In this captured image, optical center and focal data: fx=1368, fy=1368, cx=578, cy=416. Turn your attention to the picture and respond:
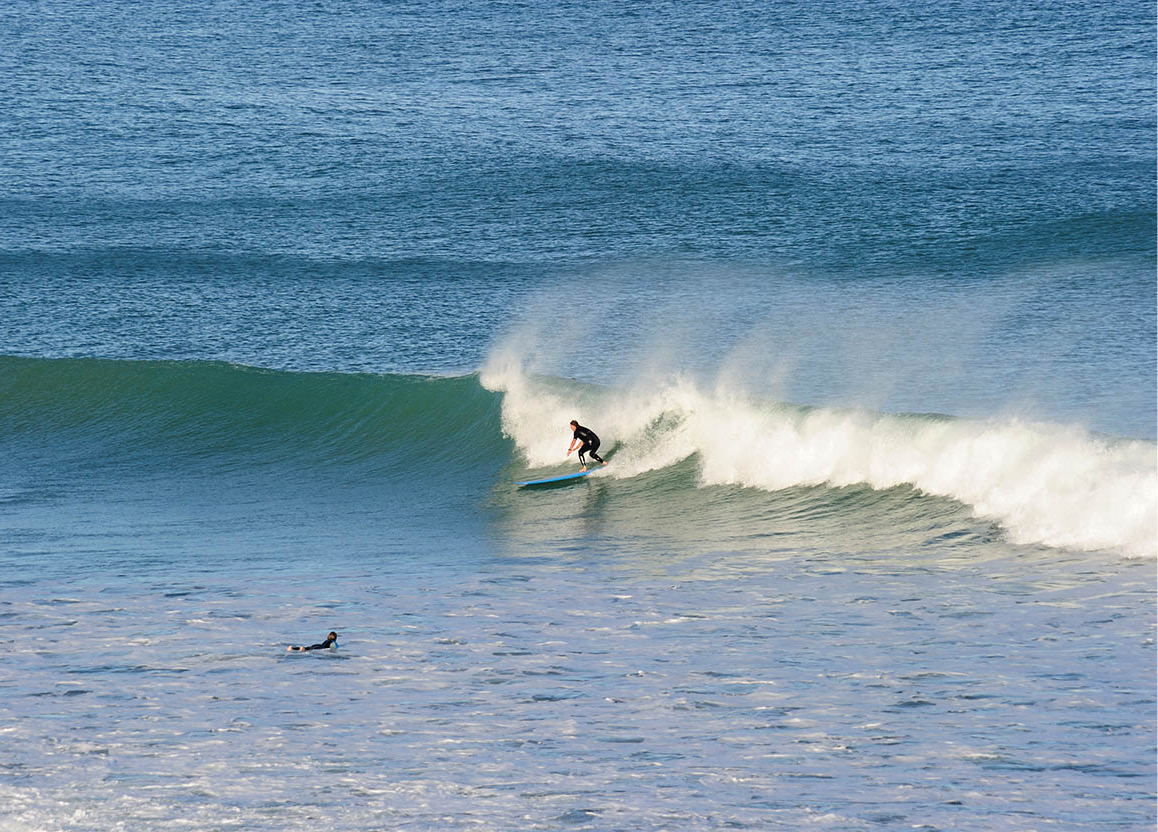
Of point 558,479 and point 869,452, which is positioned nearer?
point 869,452

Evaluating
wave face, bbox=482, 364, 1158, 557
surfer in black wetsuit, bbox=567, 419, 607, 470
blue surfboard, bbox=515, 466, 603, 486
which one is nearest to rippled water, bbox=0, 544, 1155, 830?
wave face, bbox=482, 364, 1158, 557

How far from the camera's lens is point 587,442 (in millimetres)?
20266

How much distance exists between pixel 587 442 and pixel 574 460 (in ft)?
2.53

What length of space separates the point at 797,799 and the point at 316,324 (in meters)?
25.1

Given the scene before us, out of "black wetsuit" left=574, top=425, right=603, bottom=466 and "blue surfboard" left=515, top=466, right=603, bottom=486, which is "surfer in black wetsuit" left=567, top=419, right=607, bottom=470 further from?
"blue surfboard" left=515, top=466, right=603, bottom=486

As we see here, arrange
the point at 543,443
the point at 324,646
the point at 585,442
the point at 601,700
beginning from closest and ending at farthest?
the point at 601,700 → the point at 324,646 → the point at 585,442 → the point at 543,443

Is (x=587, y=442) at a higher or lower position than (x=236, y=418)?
lower

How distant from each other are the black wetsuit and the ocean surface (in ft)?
1.41

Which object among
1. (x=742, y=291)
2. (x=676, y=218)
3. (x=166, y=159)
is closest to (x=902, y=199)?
(x=676, y=218)

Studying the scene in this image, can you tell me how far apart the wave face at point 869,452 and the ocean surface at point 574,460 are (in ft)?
0.23

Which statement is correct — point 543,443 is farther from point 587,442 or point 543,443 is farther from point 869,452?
point 869,452

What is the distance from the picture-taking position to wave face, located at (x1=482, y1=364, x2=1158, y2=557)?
597 inches

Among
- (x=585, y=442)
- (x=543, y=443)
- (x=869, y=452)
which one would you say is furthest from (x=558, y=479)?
(x=869, y=452)

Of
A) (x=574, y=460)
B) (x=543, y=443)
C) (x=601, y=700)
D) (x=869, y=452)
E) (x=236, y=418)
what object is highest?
(x=236, y=418)
